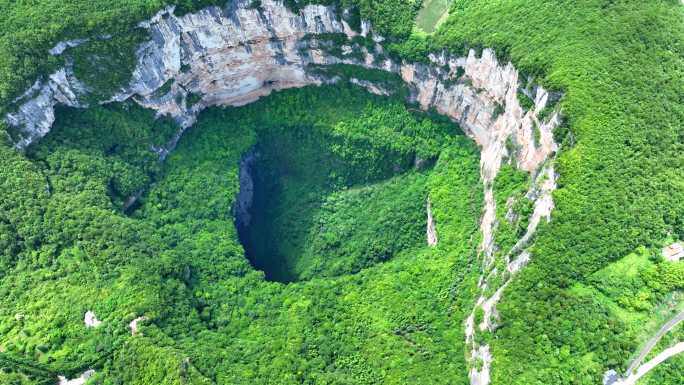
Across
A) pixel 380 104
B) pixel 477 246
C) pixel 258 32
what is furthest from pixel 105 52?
pixel 477 246

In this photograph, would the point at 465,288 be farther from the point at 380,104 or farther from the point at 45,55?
the point at 45,55

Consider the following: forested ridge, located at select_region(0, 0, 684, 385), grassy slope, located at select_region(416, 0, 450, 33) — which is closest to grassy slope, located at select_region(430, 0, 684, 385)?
forested ridge, located at select_region(0, 0, 684, 385)

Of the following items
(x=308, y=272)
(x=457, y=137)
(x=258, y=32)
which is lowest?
Answer: (x=308, y=272)

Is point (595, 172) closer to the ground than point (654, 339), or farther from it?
farther from it

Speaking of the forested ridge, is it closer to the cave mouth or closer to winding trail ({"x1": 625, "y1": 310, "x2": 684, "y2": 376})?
the cave mouth

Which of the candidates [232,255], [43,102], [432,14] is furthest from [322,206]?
[43,102]

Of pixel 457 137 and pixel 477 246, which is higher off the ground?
pixel 457 137

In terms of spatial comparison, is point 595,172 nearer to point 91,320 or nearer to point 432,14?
point 432,14
